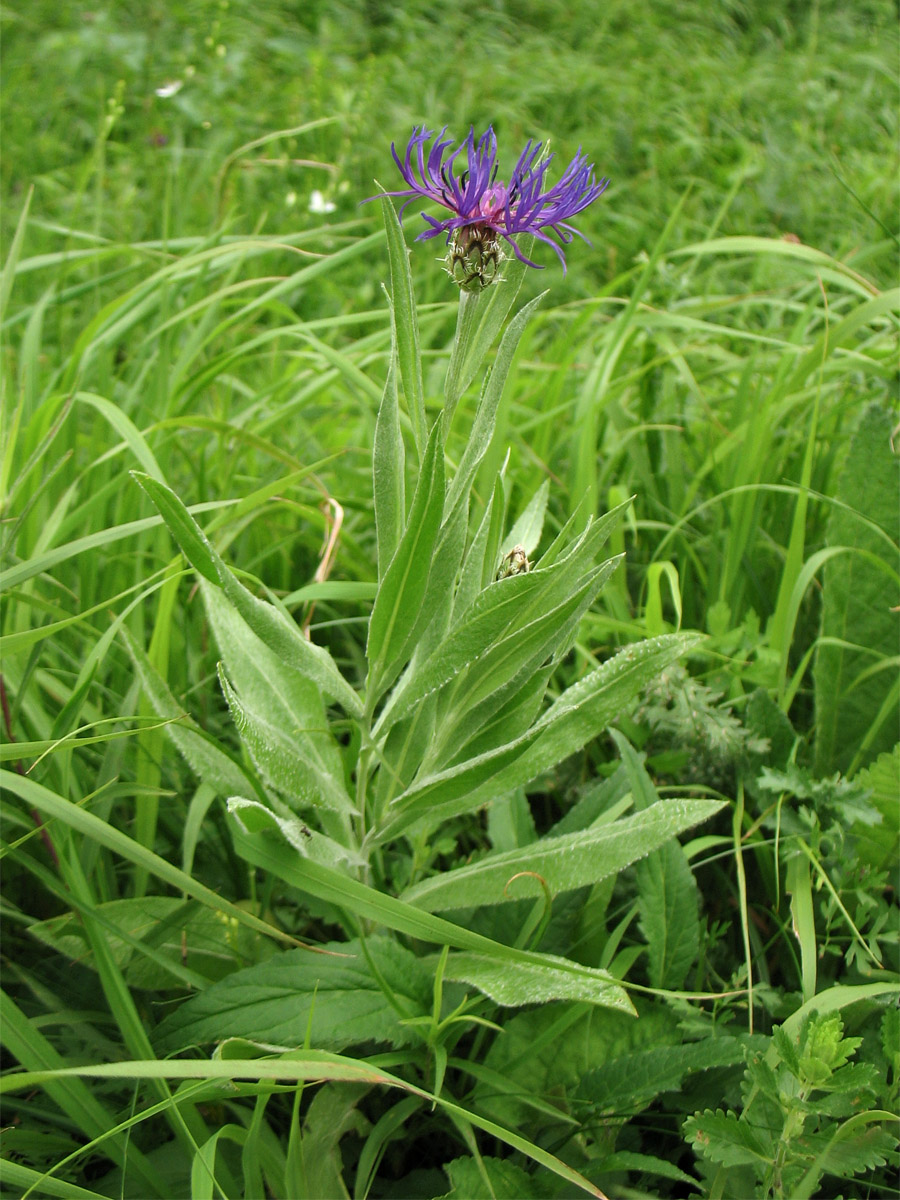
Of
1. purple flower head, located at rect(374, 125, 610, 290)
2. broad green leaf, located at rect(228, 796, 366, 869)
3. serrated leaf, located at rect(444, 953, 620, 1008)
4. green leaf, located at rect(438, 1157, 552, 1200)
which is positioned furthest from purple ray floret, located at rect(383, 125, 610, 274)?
green leaf, located at rect(438, 1157, 552, 1200)

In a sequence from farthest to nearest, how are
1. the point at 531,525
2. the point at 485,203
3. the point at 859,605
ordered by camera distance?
the point at 859,605 < the point at 531,525 < the point at 485,203

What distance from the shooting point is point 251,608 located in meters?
1.21

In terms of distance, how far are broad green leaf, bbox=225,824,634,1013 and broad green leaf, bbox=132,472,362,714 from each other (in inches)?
8.0

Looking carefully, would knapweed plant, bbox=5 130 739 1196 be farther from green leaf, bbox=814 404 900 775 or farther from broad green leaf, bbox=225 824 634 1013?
green leaf, bbox=814 404 900 775

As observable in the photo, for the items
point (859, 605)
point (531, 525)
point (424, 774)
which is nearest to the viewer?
point (424, 774)

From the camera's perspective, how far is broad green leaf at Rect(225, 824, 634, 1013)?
1.14 metres

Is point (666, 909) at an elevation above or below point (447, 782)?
below

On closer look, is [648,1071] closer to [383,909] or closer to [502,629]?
[383,909]

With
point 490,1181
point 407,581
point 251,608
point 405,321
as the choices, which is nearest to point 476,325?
point 405,321

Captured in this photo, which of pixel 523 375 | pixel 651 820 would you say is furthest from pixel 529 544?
pixel 523 375

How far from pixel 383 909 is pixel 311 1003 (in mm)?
134

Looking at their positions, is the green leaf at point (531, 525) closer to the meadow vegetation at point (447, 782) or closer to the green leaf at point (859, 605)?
the meadow vegetation at point (447, 782)

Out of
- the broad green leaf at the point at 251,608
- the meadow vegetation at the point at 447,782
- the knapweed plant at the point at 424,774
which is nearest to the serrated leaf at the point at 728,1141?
the meadow vegetation at the point at 447,782

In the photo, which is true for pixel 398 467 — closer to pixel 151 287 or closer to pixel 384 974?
pixel 384 974
